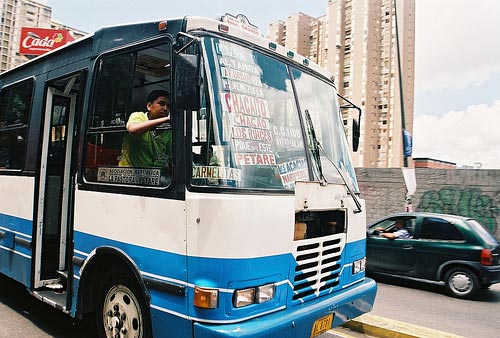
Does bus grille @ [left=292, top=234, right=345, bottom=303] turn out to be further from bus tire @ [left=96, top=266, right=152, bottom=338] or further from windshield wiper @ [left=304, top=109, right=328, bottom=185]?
bus tire @ [left=96, top=266, right=152, bottom=338]

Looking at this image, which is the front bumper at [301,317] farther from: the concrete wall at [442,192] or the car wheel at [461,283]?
the concrete wall at [442,192]

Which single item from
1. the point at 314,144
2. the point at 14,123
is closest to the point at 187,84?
the point at 314,144

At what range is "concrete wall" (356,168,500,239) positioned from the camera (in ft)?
41.7

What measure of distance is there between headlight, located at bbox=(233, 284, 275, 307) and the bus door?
2.59 m

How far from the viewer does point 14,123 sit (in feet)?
18.1

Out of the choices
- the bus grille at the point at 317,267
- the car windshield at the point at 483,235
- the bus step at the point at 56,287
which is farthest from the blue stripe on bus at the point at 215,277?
the car windshield at the point at 483,235

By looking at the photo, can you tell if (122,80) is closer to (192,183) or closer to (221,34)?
(221,34)

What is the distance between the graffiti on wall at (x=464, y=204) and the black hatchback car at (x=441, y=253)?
5787 millimetres

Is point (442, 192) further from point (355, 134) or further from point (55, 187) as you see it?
point (55, 187)

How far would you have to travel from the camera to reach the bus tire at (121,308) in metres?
3.37

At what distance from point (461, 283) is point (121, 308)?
615 centimetres

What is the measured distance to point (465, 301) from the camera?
716cm

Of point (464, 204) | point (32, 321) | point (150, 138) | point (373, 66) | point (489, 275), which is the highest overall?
point (373, 66)

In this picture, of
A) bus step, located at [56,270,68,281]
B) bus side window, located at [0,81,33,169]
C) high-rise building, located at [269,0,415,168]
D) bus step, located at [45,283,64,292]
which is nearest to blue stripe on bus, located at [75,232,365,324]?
bus step, located at [56,270,68,281]
